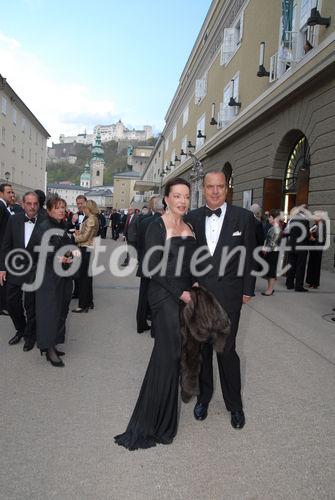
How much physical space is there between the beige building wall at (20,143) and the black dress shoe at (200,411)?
121ft

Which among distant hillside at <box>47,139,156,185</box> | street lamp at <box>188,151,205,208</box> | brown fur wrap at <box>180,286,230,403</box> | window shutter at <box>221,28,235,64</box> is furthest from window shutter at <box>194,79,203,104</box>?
distant hillside at <box>47,139,156,185</box>

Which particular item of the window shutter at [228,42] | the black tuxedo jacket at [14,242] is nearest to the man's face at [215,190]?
the black tuxedo jacket at [14,242]

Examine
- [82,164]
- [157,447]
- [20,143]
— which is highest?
[82,164]

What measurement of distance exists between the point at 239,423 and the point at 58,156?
206165mm

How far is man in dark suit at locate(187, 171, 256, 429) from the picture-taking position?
334 centimetres

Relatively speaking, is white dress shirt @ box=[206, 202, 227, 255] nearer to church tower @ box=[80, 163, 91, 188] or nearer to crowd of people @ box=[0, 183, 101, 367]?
crowd of people @ box=[0, 183, 101, 367]

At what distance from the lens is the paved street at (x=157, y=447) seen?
264cm

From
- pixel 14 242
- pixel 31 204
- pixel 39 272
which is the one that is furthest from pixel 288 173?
pixel 39 272

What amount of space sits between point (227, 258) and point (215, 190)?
0.56 m

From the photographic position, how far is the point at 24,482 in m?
2.62

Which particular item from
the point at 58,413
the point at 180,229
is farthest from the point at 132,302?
the point at 180,229

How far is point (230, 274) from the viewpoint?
11.0ft

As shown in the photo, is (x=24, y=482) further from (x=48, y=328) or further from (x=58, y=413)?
(x=48, y=328)

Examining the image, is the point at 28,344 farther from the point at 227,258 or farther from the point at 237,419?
the point at 227,258
